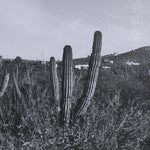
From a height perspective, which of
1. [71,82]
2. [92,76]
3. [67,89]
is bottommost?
[67,89]

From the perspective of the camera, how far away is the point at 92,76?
28.0ft

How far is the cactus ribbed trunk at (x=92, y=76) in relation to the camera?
838 centimetres

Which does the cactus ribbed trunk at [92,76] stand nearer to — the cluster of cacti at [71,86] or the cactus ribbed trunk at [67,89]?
the cluster of cacti at [71,86]

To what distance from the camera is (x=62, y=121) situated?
325 inches

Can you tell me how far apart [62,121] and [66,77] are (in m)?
1.17

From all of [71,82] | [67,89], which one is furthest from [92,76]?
[67,89]

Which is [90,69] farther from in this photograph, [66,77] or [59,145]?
[59,145]

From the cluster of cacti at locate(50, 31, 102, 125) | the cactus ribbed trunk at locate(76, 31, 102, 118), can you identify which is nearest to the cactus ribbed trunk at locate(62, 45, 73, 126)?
the cluster of cacti at locate(50, 31, 102, 125)

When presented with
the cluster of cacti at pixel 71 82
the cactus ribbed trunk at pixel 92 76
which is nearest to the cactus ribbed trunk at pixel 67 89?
the cluster of cacti at pixel 71 82

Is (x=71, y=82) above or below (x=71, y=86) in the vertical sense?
above

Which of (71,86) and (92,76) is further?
(92,76)

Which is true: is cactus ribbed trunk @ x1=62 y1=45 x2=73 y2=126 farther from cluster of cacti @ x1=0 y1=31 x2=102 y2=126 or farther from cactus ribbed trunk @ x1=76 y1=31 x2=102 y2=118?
cactus ribbed trunk @ x1=76 y1=31 x2=102 y2=118

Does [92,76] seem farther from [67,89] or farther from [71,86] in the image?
[67,89]

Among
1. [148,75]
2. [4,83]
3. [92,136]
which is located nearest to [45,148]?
[92,136]
